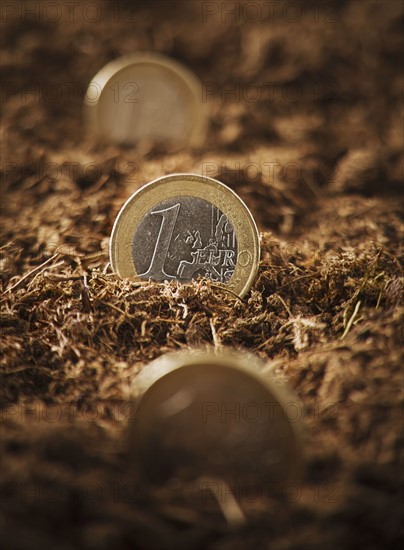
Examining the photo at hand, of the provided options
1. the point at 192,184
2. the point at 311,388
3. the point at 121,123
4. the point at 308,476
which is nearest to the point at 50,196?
the point at 121,123

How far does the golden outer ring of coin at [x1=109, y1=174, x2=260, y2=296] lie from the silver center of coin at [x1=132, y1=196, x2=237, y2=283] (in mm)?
24

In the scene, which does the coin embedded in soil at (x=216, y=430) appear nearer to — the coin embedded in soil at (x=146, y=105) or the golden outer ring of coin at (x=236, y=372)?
the golden outer ring of coin at (x=236, y=372)

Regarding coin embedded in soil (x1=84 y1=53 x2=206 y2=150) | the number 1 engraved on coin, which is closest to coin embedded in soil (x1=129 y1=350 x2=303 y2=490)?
the number 1 engraved on coin

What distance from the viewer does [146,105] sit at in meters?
3.79

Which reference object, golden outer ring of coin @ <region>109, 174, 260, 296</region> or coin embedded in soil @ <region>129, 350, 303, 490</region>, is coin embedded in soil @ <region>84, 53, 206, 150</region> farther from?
coin embedded in soil @ <region>129, 350, 303, 490</region>

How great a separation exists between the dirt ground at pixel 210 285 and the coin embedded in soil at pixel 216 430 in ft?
0.26

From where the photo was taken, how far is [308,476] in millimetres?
1986

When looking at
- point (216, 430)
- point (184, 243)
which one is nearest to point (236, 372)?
point (216, 430)

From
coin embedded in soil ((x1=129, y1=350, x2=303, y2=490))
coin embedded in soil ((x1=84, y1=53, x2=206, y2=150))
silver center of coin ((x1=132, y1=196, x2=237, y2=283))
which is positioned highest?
coin embedded in soil ((x1=84, y1=53, x2=206, y2=150))

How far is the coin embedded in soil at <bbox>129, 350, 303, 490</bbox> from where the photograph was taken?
1.96 m

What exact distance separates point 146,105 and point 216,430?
8.18 ft

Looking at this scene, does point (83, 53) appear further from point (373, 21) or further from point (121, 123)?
point (373, 21)

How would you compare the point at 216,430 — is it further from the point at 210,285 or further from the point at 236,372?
the point at 210,285

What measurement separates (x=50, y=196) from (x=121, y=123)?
0.77m
